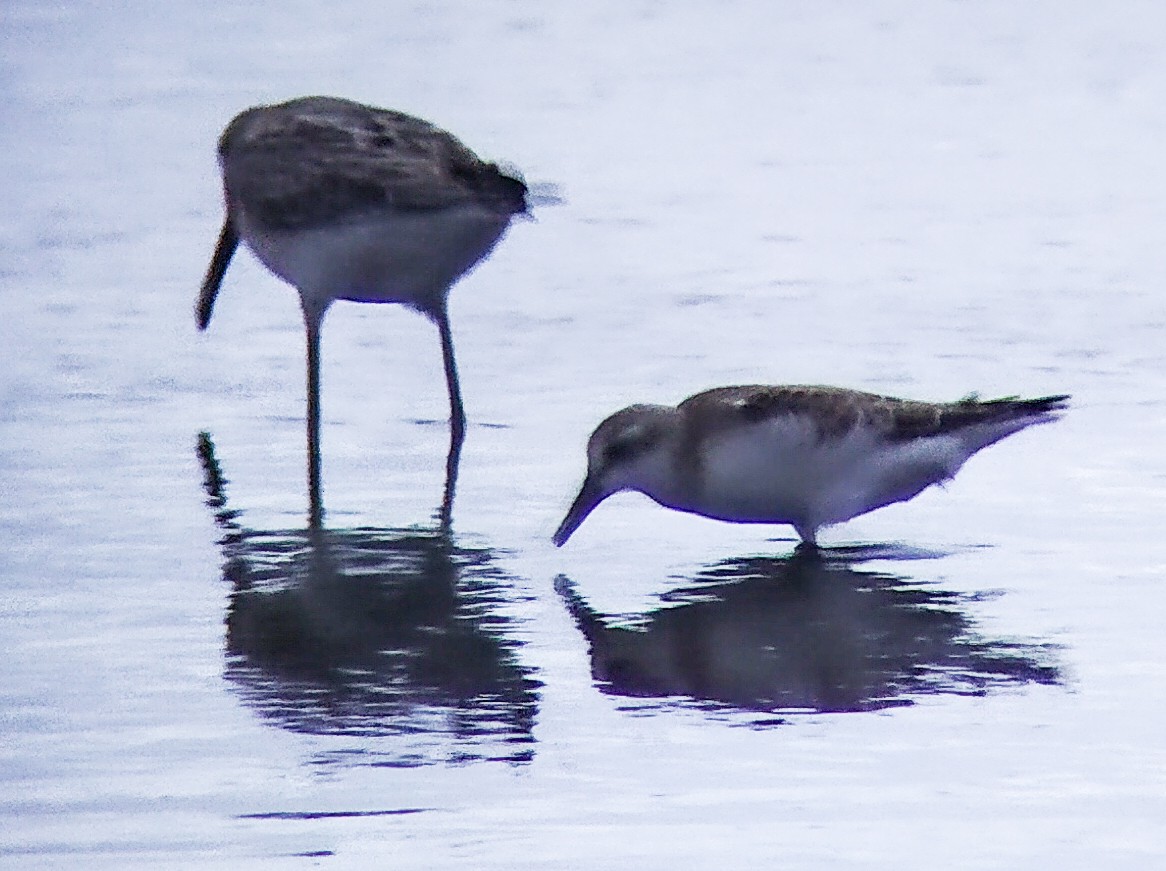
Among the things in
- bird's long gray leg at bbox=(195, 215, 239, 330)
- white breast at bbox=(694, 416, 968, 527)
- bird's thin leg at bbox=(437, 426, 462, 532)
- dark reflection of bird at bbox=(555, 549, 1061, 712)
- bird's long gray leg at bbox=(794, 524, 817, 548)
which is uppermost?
bird's long gray leg at bbox=(195, 215, 239, 330)

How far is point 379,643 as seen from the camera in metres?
6.66

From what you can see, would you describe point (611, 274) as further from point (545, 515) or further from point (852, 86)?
point (852, 86)

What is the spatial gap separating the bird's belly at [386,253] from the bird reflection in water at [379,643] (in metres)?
0.99

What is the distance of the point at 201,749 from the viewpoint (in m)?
5.79

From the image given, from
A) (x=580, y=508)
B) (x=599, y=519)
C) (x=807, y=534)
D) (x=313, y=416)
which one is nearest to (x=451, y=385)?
(x=313, y=416)

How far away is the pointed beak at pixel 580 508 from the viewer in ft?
24.2

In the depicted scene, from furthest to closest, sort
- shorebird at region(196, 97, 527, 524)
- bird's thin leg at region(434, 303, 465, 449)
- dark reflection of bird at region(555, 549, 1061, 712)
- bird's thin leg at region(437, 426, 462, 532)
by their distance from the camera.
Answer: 1. bird's thin leg at region(434, 303, 465, 449)
2. shorebird at region(196, 97, 527, 524)
3. bird's thin leg at region(437, 426, 462, 532)
4. dark reflection of bird at region(555, 549, 1061, 712)

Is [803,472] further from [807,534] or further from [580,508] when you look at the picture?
[580,508]

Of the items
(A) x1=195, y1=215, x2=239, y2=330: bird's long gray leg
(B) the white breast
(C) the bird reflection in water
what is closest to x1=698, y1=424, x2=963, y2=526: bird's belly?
(B) the white breast

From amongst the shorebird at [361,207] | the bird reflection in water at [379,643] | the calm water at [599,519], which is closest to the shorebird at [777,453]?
the calm water at [599,519]

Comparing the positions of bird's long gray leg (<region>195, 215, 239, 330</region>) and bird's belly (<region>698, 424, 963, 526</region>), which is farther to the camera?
bird's long gray leg (<region>195, 215, 239, 330</region>)

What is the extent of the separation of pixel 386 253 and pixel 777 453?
1.83 metres

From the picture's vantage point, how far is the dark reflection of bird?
6.24m

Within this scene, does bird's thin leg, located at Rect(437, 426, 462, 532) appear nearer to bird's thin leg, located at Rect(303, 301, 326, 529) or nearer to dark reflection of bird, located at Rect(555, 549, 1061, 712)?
bird's thin leg, located at Rect(303, 301, 326, 529)
